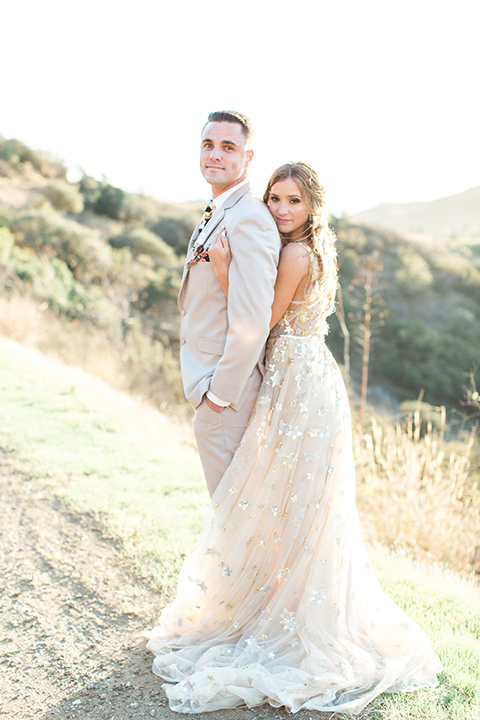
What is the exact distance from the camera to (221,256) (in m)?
2.31

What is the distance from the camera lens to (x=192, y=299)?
250cm

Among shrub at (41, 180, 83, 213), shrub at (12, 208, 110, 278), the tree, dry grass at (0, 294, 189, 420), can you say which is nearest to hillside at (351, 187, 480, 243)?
shrub at (41, 180, 83, 213)

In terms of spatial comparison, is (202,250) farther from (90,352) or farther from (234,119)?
(90,352)

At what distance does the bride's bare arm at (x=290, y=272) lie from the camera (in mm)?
2369

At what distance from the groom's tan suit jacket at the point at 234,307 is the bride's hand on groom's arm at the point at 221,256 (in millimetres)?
32

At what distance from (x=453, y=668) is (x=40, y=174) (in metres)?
35.8

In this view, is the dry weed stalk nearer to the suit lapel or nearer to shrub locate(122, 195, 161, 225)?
the suit lapel

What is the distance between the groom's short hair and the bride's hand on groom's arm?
49cm

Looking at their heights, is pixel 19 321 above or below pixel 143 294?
below

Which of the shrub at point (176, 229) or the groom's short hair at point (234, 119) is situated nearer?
the groom's short hair at point (234, 119)

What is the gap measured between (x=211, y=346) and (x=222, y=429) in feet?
1.24

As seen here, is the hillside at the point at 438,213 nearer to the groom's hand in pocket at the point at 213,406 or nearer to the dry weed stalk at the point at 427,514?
the dry weed stalk at the point at 427,514

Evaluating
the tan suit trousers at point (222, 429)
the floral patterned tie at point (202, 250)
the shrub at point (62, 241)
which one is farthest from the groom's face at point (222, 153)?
the shrub at point (62, 241)

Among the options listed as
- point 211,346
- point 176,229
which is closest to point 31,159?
point 176,229
